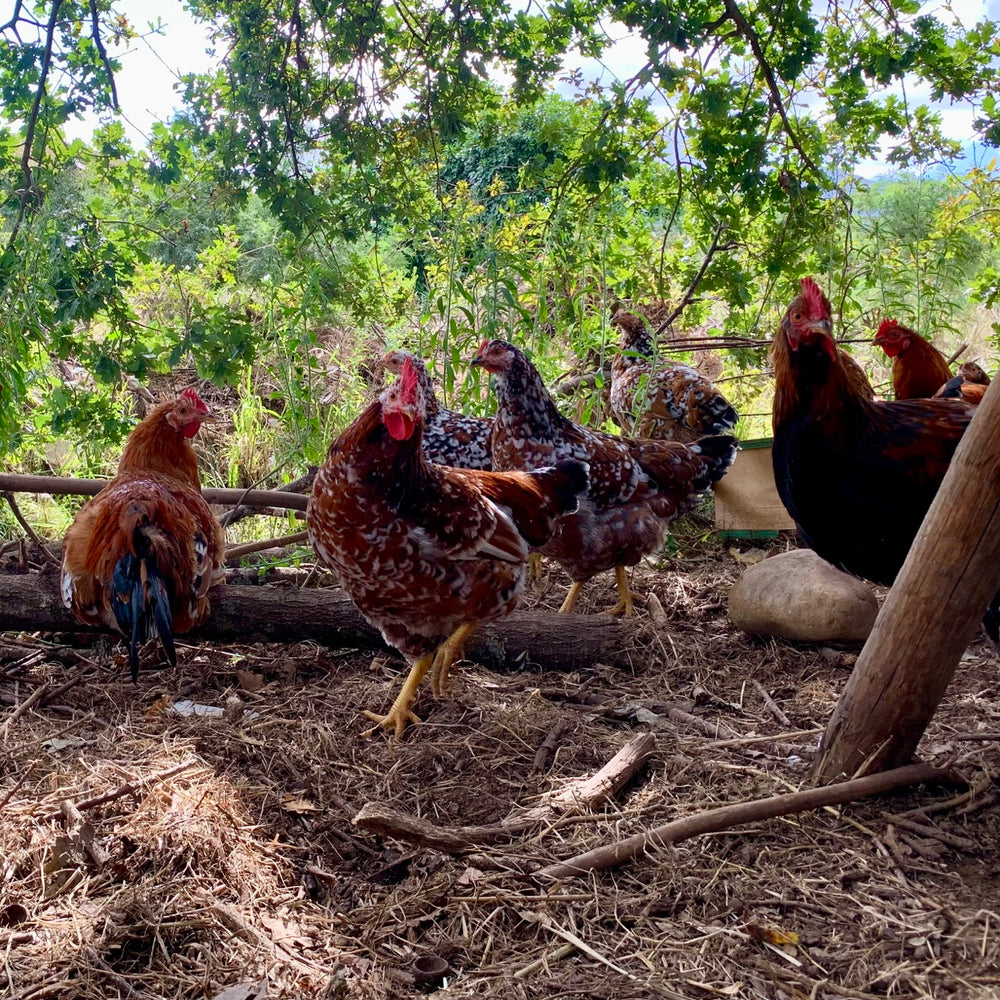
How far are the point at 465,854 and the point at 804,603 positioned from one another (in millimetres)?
2457

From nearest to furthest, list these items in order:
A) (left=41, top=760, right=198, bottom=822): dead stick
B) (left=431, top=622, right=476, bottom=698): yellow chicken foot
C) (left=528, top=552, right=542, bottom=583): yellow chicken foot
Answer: (left=41, top=760, right=198, bottom=822): dead stick < (left=431, top=622, right=476, bottom=698): yellow chicken foot < (left=528, top=552, right=542, bottom=583): yellow chicken foot

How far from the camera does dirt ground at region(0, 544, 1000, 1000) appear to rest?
208 cm

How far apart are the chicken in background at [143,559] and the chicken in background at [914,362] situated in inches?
173

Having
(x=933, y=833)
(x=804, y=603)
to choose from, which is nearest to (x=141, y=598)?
(x=933, y=833)

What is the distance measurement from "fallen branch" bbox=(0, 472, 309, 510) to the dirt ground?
36.1 inches

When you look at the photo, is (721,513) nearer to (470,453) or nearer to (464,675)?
(470,453)

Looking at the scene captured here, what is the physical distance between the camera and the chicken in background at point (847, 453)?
3027 mm

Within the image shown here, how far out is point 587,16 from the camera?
422 cm

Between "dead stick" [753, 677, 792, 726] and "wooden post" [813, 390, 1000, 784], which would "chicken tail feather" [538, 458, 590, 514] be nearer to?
"dead stick" [753, 677, 792, 726]

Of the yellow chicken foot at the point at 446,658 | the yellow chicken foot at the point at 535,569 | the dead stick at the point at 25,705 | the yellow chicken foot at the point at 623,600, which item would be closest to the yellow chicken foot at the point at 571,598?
the yellow chicken foot at the point at 623,600

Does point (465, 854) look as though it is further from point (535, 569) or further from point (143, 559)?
point (535, 569)

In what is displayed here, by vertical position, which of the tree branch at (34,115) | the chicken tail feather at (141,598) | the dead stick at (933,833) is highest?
the tree branch at (34,115)

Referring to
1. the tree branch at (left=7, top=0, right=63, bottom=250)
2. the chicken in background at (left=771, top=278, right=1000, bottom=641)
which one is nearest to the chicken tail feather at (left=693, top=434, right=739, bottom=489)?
the chicken in background at (left=771, top=278, right=1000, bottom=641)

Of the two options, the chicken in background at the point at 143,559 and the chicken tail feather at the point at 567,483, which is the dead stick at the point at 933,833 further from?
the chicken in background at the point at 143,559
